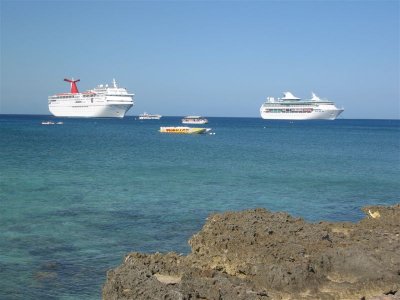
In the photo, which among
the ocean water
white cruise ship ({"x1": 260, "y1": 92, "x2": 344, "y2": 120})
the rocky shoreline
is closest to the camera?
the rocky shoreline

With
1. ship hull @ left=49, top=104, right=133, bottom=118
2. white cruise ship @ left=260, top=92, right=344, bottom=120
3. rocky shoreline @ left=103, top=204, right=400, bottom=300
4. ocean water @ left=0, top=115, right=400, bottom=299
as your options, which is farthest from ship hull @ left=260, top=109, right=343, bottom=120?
rocky shoreline @ left=103, top=204, right=400, bottom=300

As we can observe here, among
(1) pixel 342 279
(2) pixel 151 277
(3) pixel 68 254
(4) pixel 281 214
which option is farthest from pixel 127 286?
(3) pixel 68 254

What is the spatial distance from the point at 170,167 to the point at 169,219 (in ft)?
53.4

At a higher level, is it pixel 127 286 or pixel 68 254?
pixel 127 286

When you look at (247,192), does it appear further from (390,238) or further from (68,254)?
(390,238)

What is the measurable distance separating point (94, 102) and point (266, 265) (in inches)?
4368

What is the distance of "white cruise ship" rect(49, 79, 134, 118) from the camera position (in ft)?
374

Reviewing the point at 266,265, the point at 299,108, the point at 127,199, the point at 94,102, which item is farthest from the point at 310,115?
the point at 266,265

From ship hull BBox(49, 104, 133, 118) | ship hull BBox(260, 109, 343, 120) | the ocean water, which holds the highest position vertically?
ship hull BBox(49, 104, 133, 118)

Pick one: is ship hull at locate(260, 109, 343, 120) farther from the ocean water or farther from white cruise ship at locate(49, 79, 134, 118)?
the ocean water

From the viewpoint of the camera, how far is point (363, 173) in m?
31.4

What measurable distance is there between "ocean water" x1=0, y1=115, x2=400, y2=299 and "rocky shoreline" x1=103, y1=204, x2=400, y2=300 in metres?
2.57

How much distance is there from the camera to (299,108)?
129m

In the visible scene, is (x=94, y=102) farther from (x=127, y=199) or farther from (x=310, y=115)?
(x=127, y=199)
